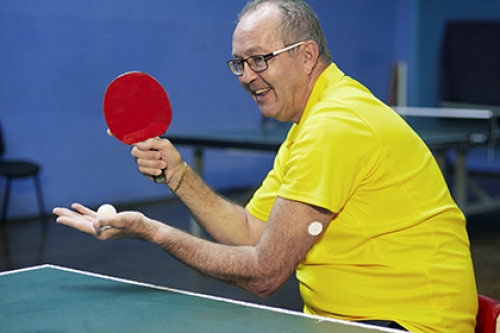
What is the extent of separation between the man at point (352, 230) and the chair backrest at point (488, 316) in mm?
26

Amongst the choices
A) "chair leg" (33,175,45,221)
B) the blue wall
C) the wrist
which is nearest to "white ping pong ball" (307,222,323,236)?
the wrist

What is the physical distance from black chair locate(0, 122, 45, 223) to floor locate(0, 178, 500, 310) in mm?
140

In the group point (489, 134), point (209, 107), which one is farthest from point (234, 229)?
point (209, 107)

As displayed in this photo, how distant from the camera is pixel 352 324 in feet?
5.22

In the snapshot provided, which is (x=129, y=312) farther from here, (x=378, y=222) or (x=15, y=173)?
(x=15, y=173)

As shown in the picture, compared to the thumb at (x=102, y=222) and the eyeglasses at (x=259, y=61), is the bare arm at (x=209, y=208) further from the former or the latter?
the thumb at (x=102, y=222)

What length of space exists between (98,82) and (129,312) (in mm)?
5640

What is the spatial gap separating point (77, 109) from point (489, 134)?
3.55 metres

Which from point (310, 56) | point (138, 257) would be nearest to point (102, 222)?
point (310, 56)

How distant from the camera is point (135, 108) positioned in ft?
6.97

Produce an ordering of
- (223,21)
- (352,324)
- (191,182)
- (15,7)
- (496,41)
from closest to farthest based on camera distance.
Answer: (352,324) < (191,182) < (15,7) < (223,21) < (496,41)

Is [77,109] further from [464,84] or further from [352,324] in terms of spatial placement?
[352,324]

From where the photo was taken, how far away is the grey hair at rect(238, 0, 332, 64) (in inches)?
81.0

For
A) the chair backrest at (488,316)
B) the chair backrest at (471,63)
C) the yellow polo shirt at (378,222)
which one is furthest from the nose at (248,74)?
Result: the chair backrest at (471,63)
